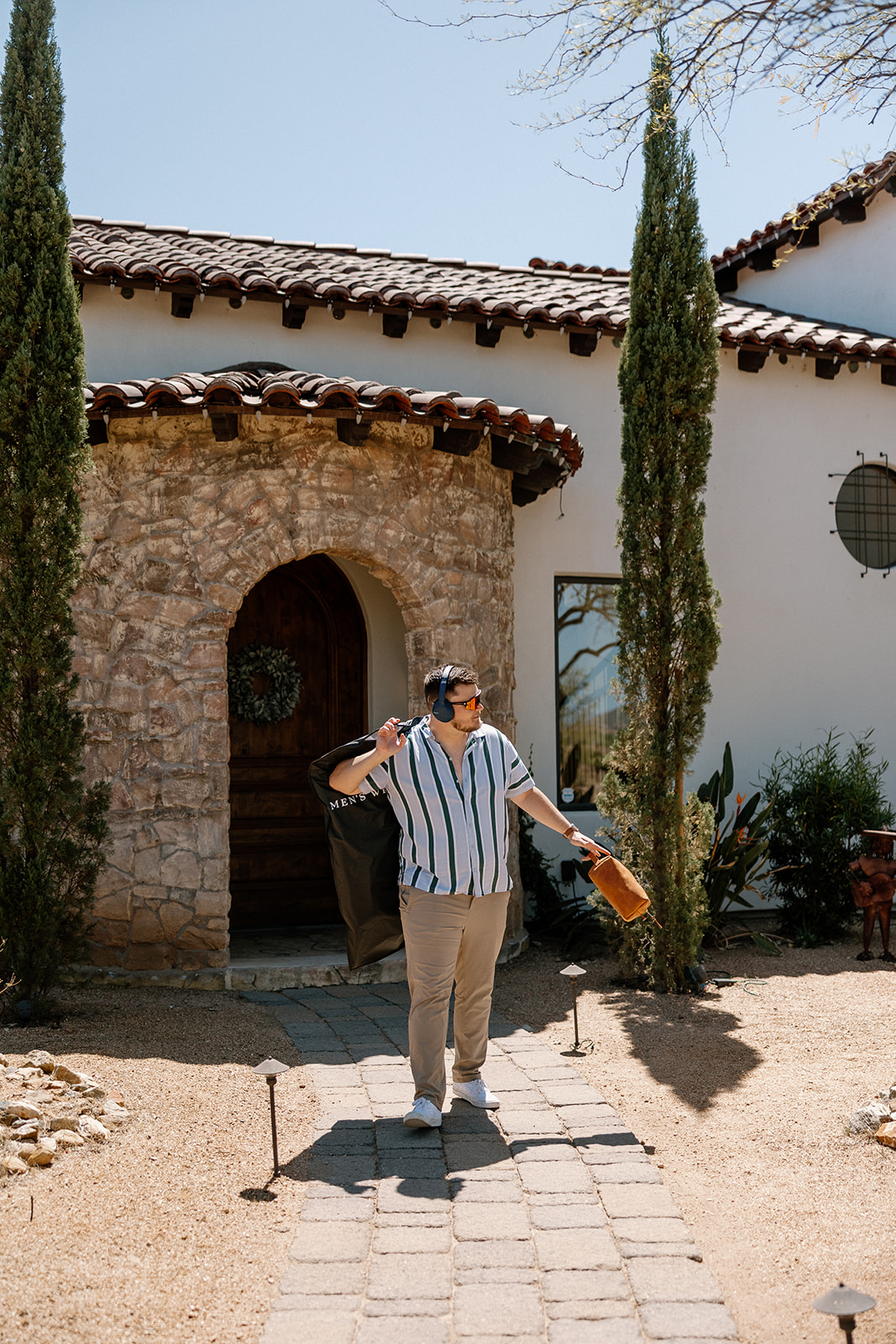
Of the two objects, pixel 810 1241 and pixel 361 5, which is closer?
pixel 810 1241

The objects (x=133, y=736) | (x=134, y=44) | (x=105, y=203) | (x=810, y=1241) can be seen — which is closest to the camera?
(x=810, y=1241)

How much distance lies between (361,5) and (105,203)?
5.88 meters

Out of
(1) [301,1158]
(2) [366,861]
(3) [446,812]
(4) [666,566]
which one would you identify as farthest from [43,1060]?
(4) [666,566]

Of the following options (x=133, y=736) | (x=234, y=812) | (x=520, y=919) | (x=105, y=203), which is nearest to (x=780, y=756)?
(x=520, y=919)

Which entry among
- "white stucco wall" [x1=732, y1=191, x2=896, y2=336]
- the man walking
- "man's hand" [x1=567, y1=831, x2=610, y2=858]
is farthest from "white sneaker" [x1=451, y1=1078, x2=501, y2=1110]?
"white stucco wall" [x1=732, y1=191, x2=896, y2=336]

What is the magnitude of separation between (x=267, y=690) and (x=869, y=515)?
5.76 meters

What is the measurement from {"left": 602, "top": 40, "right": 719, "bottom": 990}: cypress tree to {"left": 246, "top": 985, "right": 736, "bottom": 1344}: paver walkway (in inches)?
80.6

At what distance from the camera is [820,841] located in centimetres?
862

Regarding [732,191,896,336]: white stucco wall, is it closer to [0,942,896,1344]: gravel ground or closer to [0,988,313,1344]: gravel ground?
[0,942,896,1344]: gravel ground

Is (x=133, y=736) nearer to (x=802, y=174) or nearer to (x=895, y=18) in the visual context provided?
(x=802, y=174)

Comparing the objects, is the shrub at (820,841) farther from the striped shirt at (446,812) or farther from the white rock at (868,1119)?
the striped shirt at (446,812)

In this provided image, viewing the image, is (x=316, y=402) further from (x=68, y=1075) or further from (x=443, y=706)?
(x=68, y=1075)

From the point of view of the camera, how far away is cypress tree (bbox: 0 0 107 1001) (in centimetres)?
590

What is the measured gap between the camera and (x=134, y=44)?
259 inches
